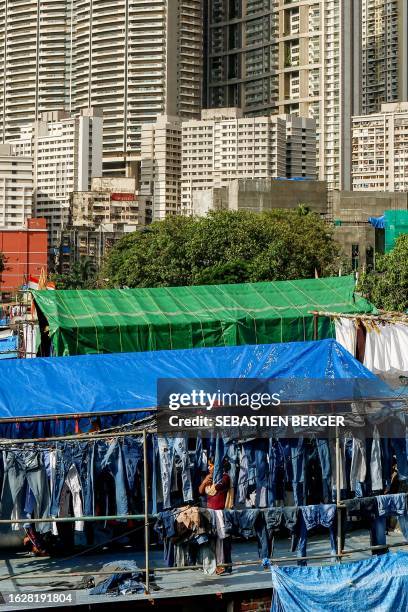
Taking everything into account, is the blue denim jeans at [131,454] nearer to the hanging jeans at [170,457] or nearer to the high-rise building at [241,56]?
the hanging jeans at [170,457]

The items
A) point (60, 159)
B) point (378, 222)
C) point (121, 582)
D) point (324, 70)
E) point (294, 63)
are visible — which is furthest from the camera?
point (60, 159)

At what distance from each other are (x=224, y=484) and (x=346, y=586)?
5.68 feet

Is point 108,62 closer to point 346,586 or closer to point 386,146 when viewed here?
point 386,146

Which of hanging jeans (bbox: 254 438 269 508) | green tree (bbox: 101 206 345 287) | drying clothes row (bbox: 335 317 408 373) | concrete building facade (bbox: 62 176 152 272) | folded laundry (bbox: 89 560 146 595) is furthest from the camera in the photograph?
concrete building facade (bbox: 62 176 152 272)

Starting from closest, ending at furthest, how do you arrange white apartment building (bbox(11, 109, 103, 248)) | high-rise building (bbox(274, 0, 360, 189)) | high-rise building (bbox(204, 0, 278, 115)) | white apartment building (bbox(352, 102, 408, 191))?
high-rise building (bbox(274, 0, 360, 189)) → white apartment building (bbox(352, 102, 408, 191)) → white apartment building (bbox(11, 109, 103, 248)) → high-rise building (bbox(204, 0, 278, 115))

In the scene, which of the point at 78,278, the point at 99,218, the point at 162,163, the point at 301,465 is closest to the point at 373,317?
the point at 301,465

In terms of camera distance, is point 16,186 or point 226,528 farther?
point 16,186

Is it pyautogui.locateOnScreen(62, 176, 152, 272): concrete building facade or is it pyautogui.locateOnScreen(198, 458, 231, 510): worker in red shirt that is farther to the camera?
pyautogui.locateOnScreen(62, 176, 152, 272): concrete building facade

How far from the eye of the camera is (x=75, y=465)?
12.9 m

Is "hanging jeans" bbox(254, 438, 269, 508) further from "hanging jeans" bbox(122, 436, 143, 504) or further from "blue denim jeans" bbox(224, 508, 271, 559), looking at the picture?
"hanging jeans" bbox(122, 436, 143, 504)

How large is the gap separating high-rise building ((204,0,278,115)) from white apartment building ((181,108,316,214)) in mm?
13915

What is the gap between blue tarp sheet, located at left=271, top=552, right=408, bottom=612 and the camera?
460 inches

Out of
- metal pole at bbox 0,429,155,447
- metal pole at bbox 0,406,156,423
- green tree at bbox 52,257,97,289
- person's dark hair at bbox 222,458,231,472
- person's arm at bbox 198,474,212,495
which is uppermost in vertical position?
metal pole at bbox 0,406,156,423

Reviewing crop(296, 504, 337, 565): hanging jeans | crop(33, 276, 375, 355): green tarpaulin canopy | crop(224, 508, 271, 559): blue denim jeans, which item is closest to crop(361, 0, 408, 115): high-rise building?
crop(33, 276, 375, 355): green tarpaulin canopy
